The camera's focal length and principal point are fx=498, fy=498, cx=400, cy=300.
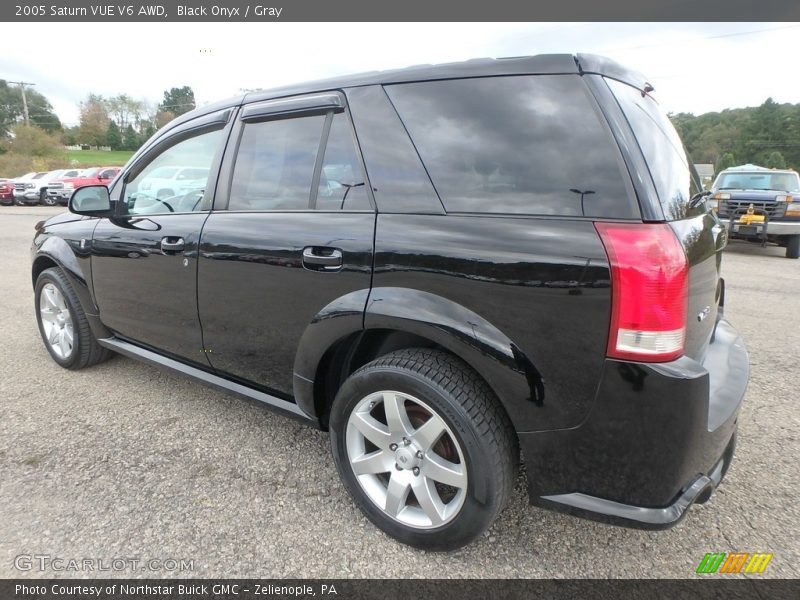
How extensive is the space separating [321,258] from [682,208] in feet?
4.59

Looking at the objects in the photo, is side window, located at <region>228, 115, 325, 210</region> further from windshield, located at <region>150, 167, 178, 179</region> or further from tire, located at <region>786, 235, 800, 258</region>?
tire, located at <region>786, 235, 800, 258</region>

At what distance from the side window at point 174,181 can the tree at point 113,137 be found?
96.5 metres

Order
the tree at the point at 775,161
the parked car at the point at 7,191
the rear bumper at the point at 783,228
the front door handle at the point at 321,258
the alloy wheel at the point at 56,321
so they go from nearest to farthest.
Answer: the front door handle at the point at 321,258
the alloy wheel at the point at 56,321
the rear bumper at the point at 783,228
the parked car at the point at 7,191
the tree at the point at 775,161

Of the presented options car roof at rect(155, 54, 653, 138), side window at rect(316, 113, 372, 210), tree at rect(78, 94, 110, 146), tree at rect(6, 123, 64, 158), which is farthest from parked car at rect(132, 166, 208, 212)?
tree at rect(78, 94, 110, 146)

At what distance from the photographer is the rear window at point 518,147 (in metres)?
1.62

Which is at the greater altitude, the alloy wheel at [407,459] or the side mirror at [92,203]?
the side mirror at [92,203]

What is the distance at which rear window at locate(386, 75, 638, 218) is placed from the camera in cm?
162

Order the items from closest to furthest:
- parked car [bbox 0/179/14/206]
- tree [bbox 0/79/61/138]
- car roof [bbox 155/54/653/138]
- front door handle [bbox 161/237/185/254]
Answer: car roof [bbox 155/54/653/138] < front door handle [bbox 161/237/185/254] < parked car [bbox 0/179/14/206] < tree [bbox 0/79/61/138]

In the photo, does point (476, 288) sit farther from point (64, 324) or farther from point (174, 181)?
point (64, 324)

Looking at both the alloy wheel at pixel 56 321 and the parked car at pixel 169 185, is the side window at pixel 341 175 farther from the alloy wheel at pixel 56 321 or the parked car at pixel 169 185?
the alloy wheel at pixel 56 321

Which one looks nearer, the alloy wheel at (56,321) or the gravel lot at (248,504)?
the gravel lot at (248,504)

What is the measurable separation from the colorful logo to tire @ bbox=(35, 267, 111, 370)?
3.85 metres

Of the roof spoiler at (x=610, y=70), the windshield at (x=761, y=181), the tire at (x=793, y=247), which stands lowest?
the tire at (x=793, y=247)

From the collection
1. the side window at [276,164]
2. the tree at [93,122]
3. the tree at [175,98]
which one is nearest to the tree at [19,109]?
the tree at [93,122]
